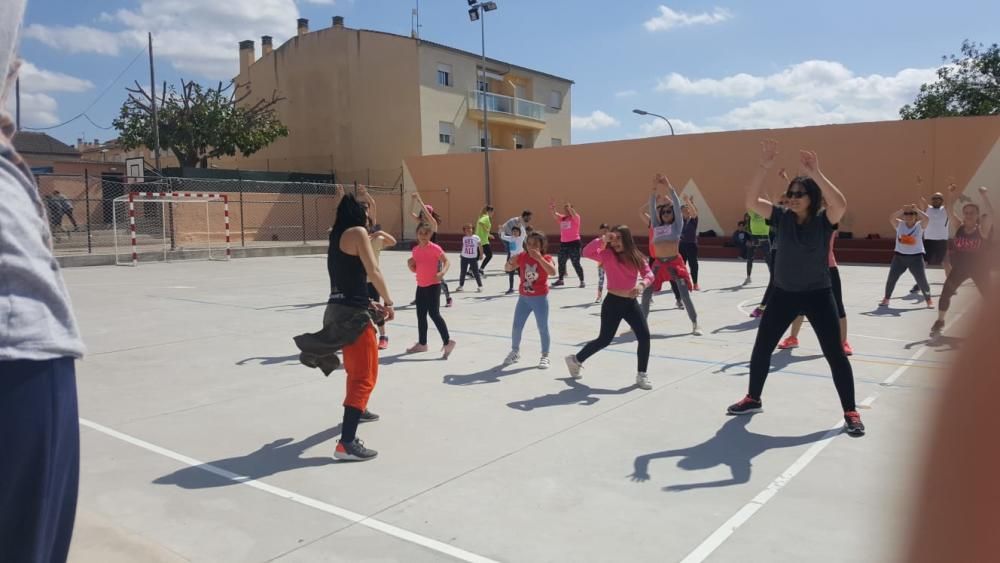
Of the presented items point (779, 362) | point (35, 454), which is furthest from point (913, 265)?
point (35, 454)

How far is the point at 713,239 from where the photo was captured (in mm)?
25438

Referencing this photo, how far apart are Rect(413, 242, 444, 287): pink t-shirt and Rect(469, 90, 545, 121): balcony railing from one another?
33.9m

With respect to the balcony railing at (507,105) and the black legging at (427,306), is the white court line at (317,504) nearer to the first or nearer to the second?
the black legging at (427,306)

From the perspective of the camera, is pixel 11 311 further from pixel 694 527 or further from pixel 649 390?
pixel 649 390

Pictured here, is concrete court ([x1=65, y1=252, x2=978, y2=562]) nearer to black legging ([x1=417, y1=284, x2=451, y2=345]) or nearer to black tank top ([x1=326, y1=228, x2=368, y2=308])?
black legging ([x1=417, y1=284, x2=451, y2=345])

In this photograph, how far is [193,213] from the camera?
3116 centimetres

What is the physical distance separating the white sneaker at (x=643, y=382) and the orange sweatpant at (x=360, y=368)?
2739 mm

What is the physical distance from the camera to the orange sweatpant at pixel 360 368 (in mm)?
4961

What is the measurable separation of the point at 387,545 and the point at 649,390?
355 cm

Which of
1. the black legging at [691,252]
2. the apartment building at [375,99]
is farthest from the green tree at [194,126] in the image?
the black legging at [691,252]

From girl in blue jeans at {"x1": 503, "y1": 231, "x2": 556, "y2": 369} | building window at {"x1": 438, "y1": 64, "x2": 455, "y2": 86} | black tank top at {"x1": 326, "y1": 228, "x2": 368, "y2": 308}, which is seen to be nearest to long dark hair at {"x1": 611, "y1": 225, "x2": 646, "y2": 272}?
girl in blue jeans at {"x1": 503, "y1": 231, "x2": 556, "y2": 369}

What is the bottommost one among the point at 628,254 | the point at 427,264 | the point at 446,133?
the point at 427,264

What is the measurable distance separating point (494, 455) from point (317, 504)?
1272mm

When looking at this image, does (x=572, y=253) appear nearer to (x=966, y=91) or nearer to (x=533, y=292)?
(x=533, y=292)
